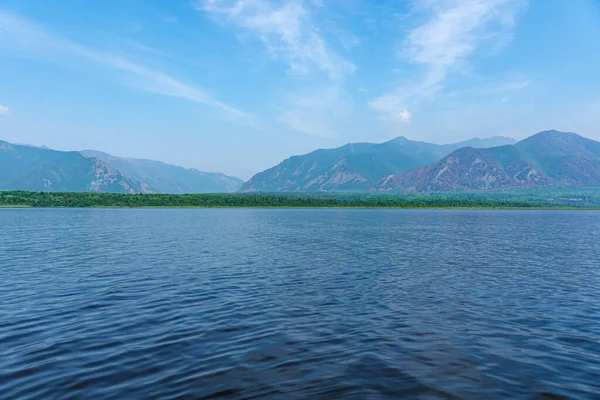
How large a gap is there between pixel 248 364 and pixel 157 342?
231 inches

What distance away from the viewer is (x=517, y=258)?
2024 inches

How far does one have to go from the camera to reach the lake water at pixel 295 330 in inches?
589

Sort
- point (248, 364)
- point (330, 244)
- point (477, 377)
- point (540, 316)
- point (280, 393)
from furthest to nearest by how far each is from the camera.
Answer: point (330, 244) → point (540, 316) → point (248, 364) → point (477, 377) → point (280, 393)

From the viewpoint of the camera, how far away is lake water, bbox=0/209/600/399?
15.0m

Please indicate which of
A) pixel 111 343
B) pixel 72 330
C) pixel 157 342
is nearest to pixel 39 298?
pixel 72 330

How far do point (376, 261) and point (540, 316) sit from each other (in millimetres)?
23349

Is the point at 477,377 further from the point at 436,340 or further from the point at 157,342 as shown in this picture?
the point at 157,342

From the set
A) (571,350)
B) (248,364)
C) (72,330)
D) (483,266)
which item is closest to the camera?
(248,364)

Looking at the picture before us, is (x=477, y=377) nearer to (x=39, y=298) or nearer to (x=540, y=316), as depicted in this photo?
(x=540, y=316)

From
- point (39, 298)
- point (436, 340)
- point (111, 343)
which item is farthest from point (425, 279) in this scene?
point (39, 298)

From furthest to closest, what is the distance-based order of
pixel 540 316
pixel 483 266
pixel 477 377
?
pixel 483 266 < pixel 540 316 < pixel 477 377

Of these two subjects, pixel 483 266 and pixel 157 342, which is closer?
pixel 157 342

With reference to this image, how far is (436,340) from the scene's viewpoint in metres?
19.9

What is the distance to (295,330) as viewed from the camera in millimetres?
21297
